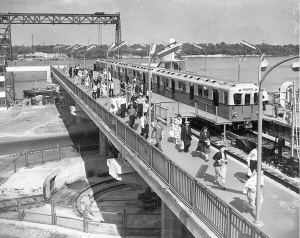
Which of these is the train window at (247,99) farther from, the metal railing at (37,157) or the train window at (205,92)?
the metal railing at (37,157)

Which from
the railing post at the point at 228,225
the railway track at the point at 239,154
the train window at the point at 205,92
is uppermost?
the train window at the point at 205,92

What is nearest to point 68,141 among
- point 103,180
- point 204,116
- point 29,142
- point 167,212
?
point 29,142

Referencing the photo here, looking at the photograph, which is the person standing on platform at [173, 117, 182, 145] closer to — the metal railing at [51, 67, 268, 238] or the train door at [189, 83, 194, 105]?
the metal railing at [51, 67, 268, 238]

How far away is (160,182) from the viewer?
1386cm

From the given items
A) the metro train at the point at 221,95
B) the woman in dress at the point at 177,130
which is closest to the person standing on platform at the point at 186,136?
the woman in dress at the point at 177,130

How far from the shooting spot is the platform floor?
34.2 feet

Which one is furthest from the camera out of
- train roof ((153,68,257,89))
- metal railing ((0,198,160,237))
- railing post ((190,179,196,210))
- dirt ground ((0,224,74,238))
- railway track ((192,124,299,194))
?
train roof ((153,68,257,89))

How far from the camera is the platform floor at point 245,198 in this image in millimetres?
10438

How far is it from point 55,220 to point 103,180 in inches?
381

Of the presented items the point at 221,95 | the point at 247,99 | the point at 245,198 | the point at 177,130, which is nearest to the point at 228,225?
the point at 245,198

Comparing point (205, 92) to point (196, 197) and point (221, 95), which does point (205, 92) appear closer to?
point (221, 95)

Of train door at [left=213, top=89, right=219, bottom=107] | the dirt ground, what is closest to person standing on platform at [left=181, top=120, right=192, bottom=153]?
the dirt ground

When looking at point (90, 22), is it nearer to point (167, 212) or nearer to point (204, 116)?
point (204, 116)

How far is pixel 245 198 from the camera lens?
12055 millimetres
